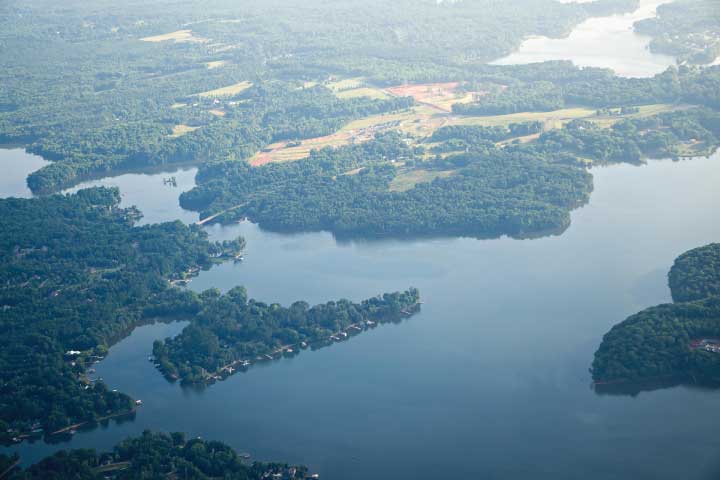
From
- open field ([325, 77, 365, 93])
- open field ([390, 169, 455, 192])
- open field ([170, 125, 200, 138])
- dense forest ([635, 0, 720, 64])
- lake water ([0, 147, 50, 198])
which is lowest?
lake water ([0, 147, 50, 198])

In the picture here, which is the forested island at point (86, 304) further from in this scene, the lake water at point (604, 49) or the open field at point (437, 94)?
the lake water at point (604, 49)

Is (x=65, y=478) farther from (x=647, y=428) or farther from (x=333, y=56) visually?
(x=333, y=56)

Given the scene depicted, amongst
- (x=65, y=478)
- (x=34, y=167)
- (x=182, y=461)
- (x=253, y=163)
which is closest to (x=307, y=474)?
(x=182, y=461)

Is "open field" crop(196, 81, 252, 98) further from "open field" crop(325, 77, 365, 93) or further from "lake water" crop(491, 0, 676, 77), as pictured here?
"lake water" crop(491, 0, 676, 77)

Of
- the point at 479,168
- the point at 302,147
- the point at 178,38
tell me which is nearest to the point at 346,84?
the point at 302,147

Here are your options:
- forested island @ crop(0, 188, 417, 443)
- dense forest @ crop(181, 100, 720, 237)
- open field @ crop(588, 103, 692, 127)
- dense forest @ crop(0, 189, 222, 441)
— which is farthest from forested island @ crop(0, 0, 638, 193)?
open field @ crop(588, 103, 692, 127)

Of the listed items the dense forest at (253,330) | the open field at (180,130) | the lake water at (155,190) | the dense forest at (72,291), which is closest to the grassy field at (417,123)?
the lake water at (155,190)

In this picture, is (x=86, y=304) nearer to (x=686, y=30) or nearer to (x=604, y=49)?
(x=604, y=49)
